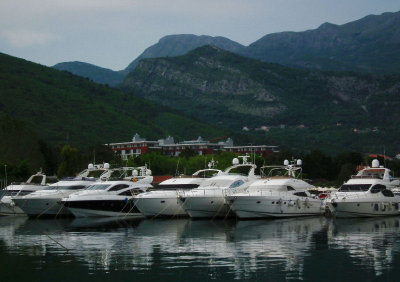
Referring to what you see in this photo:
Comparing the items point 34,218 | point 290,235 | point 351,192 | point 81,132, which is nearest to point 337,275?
point 290,235

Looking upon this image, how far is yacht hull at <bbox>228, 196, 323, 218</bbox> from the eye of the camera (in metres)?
51.2

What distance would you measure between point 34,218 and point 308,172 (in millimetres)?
82560

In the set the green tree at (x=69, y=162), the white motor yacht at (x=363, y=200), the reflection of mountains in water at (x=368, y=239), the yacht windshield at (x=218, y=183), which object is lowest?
the reflection of mountains in water at (x=368, y=239)

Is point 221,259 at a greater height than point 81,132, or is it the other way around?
point 81,132

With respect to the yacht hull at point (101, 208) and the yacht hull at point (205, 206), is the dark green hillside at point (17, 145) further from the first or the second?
the yacht hull at point (205, 206)

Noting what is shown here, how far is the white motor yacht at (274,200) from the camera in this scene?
168ft

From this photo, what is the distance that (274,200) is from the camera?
52.1 metres

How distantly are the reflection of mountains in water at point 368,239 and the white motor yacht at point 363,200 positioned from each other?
1.02 m

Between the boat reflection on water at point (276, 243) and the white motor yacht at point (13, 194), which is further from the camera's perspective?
the white motor yacht at point (13, 194)

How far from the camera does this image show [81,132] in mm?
186750

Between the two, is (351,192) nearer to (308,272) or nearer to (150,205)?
(150,205)

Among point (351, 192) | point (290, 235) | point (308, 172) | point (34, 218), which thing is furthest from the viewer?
point (308, 172)

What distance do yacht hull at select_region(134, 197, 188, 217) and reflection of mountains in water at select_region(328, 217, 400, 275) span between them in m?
13.4

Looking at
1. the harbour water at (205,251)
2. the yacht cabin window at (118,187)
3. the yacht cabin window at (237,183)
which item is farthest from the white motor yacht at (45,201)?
the yacht cabin window at (237,183)
